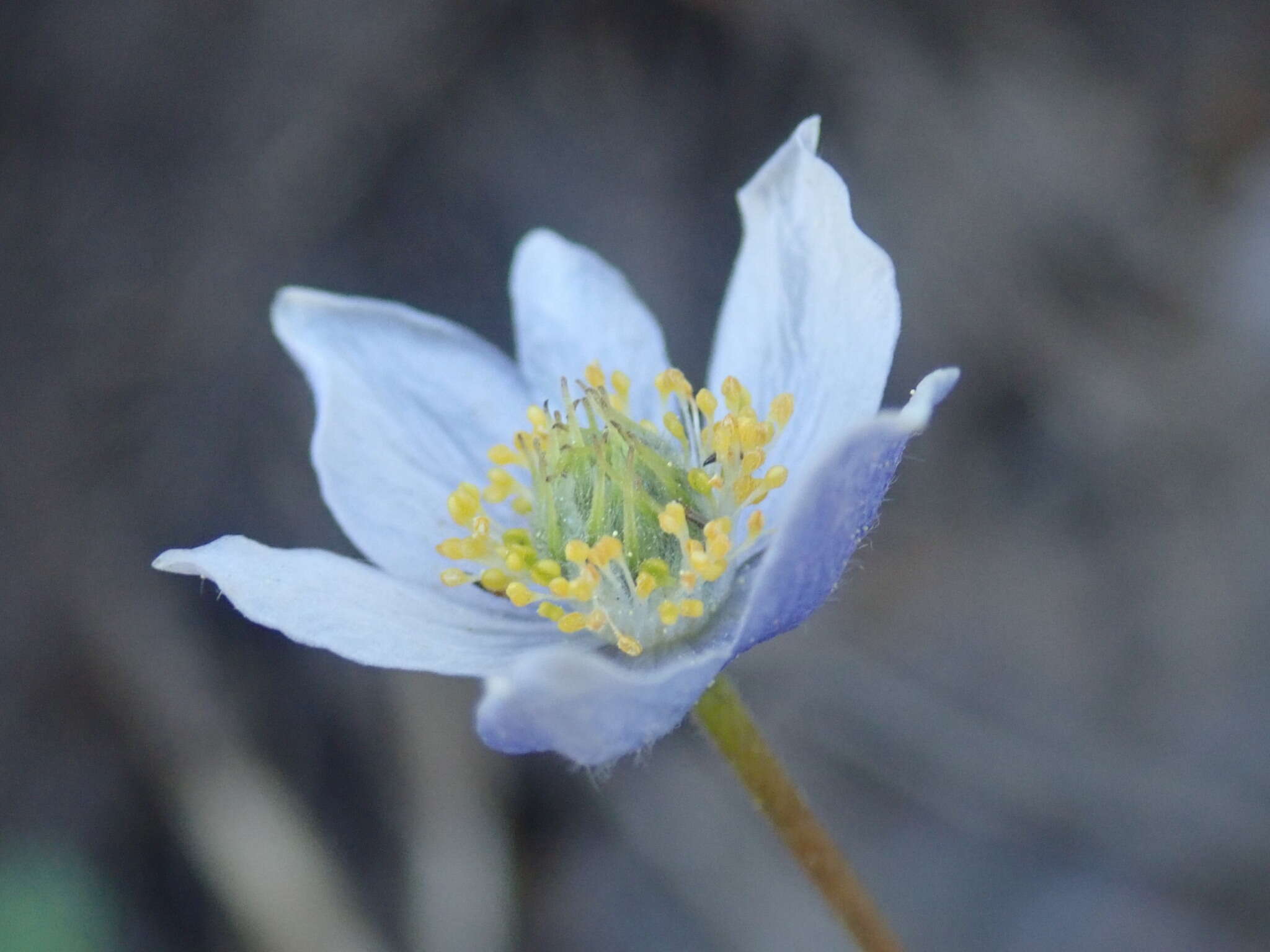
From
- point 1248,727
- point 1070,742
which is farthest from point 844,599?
point 1248,727

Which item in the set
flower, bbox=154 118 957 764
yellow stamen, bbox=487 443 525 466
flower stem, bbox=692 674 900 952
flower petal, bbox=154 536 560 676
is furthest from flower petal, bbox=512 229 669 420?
flower stem, bbox=692 674 900 952

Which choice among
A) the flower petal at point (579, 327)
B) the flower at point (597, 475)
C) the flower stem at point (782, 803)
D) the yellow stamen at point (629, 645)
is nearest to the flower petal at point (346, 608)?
the flower at point (597, 475)

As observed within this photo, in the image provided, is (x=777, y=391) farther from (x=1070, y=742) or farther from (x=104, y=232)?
(x=104, y=232)

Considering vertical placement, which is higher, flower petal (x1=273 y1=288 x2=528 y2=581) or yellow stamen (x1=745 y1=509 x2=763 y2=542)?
yellow stamen (x1=745 y1=509 x2=763 y2=542)

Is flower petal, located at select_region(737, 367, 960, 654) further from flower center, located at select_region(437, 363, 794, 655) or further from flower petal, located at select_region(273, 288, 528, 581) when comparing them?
flower petal, located at select_region(273, 288, 528, 581)

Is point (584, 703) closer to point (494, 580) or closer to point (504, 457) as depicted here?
point (494, 580)

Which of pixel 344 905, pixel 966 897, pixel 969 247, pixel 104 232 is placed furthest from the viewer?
pixel 969 247
